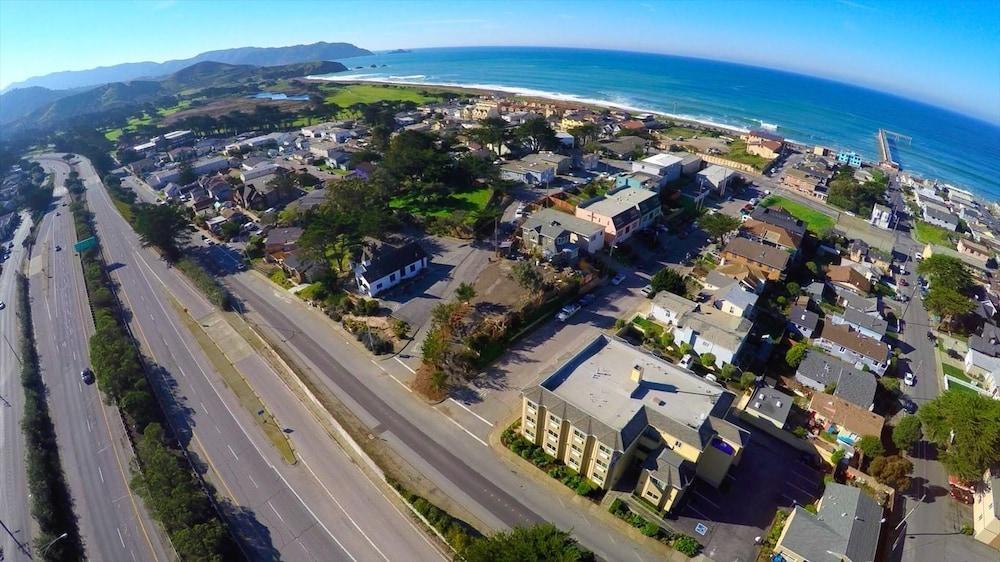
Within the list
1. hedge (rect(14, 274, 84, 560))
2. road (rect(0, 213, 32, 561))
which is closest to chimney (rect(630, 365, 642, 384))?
hedge (rect(14, 274, 84, 560))

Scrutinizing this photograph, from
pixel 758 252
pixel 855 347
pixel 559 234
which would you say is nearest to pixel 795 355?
pixel 855 347

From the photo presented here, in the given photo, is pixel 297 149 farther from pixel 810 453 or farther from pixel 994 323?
pixel 994 323

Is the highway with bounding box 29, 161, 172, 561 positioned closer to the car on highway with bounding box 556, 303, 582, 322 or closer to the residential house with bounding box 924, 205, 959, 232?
the car on highway with bounding box 556, 303, 582, 322

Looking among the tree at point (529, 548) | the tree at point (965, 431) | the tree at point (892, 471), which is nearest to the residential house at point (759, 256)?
the tree at point (965, 431)

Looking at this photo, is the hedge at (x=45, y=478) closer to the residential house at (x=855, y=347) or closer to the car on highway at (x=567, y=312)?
the car on highway at (x=567, y=312)

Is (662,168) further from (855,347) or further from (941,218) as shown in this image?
(941,218)

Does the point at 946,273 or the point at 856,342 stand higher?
the point at 946,273
